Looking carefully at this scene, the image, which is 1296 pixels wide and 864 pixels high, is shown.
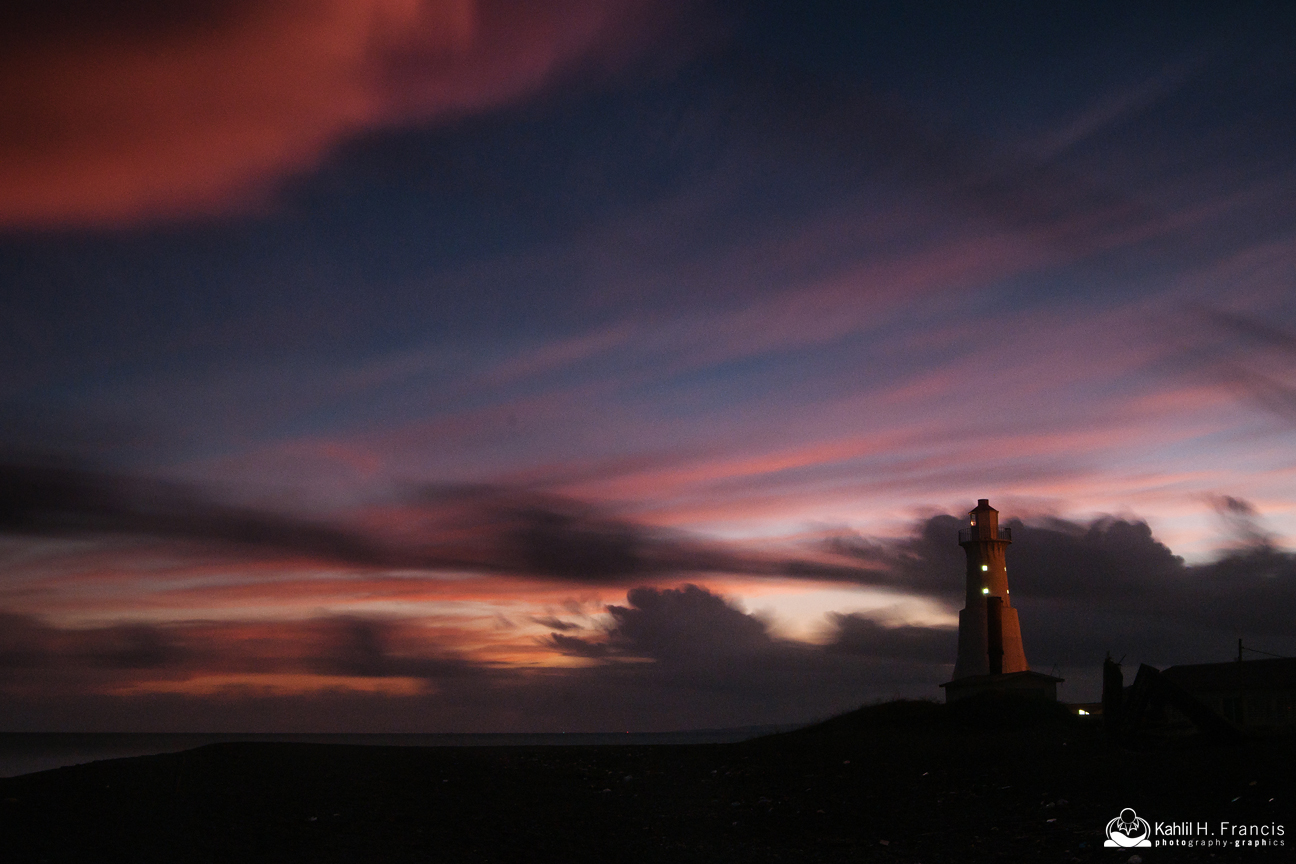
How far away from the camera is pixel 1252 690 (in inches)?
1757

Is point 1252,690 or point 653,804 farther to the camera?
point 1252,690

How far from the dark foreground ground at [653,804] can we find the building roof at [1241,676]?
26799 mm

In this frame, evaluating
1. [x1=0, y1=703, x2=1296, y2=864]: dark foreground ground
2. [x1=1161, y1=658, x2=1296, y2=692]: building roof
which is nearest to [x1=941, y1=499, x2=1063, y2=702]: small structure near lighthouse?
[x1=1161, y1=658, x2=1296, y2=692]: building roof

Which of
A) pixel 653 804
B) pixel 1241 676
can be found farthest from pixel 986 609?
pixel 653 804

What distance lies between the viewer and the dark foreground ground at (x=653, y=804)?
15195mm

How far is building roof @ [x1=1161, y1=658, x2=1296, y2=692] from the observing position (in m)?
44.1

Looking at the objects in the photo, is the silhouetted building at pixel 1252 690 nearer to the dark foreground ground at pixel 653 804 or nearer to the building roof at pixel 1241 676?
the building roof at pixel 1241 676

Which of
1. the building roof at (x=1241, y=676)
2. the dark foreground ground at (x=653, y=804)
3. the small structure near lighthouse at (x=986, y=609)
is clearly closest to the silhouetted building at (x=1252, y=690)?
the building roof at (x=1241, y=676)

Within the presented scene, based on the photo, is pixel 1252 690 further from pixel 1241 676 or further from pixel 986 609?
pixel 986 609

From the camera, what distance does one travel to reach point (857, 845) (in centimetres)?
1594

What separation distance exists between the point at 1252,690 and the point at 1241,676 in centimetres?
76

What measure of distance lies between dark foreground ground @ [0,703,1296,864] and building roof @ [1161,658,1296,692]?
26.8 meters

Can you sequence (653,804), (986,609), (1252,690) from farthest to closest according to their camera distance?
(986,609)
(1252,690)
(653,804)

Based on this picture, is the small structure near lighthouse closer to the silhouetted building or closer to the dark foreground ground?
the silhouetted building
